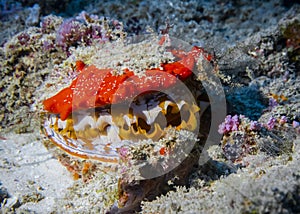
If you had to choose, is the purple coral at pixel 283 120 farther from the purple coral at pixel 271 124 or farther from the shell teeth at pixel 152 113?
the shell teeth at pixel 152 113

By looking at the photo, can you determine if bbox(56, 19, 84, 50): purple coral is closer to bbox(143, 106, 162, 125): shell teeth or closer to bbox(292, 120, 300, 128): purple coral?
bbox(143, 106, 162, 125): shell teeth

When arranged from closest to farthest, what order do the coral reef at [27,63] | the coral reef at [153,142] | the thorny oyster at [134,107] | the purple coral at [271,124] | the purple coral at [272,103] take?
1. the coral reef at [153,142]
2. the thorny oyster at [134,107]
3. the purple coral at [271,124]
4. the purple coral at [272,103]
5. the coral reef at [27,63]

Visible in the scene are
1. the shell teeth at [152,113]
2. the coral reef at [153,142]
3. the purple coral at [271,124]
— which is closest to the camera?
the coral reef at [153,142]

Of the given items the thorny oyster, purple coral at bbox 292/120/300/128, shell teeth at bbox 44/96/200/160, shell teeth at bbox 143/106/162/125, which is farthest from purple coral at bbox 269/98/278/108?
shell teeth at bbox 143/106/162/125

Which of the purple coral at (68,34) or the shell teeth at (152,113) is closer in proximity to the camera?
the shell teeth at (152,113)

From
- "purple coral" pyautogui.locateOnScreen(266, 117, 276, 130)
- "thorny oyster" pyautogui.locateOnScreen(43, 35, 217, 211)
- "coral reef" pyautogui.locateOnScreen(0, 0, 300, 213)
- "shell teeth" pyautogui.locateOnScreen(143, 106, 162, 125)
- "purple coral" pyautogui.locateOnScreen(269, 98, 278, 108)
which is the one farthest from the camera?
"purple coral" pyautogui.locateOnScreen(269, 98, 278, 108)

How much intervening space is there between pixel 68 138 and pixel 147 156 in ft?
3.72

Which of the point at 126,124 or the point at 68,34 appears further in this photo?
the point at 68,34

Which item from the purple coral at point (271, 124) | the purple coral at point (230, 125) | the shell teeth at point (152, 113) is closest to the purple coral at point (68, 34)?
the shell teeth at point (152, 113)

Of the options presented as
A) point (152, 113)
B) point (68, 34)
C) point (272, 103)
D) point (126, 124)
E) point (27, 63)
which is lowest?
point (126, 124)

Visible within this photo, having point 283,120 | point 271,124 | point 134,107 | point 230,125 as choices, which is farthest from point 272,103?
point 134,107

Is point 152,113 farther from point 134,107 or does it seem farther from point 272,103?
point 272,103

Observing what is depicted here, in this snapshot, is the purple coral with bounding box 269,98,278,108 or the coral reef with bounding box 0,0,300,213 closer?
the coral reef with bounding box 0,0,300,213

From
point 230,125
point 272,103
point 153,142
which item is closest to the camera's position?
point 153,142
